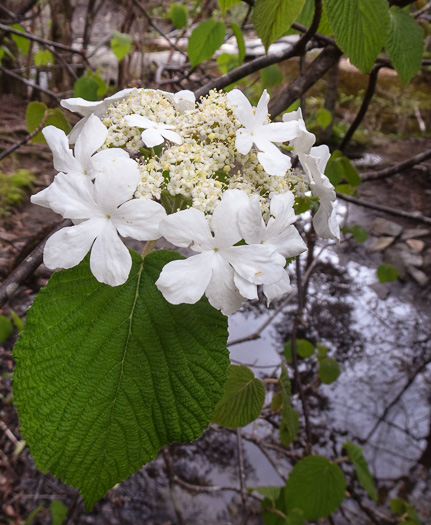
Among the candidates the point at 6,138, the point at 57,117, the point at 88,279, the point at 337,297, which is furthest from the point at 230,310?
the point at 6,138

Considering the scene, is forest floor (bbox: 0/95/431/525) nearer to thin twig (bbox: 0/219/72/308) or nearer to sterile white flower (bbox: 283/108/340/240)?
thin twig (bbox: 0/219/72/308)

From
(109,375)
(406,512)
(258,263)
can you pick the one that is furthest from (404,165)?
(406,512)

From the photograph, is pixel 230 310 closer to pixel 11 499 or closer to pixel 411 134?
pixel 11 499

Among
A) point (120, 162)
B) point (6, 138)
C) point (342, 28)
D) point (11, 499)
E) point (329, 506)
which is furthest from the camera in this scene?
point (6, 138)

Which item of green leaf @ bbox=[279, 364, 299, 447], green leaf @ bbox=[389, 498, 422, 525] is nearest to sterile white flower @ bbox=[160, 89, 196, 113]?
green leaf @ bbox=[279, 364, 299, 447]

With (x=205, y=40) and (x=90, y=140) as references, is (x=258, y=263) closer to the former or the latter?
(x=90, y=140)

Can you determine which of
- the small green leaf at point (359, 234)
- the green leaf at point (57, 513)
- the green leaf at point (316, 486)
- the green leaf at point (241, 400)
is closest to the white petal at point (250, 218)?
the green leaf at point (241, 400)
